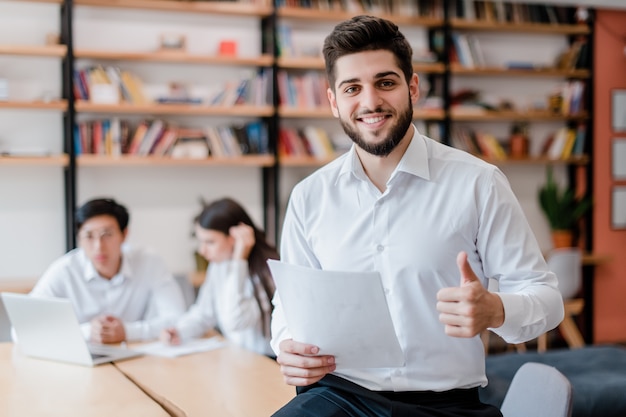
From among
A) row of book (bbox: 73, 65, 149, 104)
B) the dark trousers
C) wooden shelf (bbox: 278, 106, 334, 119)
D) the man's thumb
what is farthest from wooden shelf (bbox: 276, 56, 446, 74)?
the man's thumb

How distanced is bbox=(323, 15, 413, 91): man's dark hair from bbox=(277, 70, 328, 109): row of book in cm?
364

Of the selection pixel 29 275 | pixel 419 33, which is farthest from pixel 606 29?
pixel 29 275

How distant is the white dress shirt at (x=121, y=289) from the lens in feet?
11.5

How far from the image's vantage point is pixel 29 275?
5.23m

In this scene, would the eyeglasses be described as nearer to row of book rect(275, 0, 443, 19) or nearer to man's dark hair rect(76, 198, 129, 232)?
man's dark hair rect(76, 198, 129, 232)

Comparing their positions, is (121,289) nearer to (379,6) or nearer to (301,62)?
(301,62)

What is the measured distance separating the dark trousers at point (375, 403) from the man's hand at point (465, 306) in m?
Result: 0.30

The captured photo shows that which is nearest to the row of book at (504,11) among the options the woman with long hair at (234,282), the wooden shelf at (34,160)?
the wooden shelf at (34,160)

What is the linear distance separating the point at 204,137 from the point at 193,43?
26.9 inches

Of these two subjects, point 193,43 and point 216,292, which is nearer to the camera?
point 216,292

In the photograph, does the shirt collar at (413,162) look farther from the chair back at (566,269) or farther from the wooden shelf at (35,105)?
the chair back at (566,269)

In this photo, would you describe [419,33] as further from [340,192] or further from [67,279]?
[340,192]

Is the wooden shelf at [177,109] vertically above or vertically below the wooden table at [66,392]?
above

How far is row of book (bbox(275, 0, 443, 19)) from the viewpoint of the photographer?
5.69 meters
